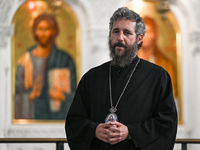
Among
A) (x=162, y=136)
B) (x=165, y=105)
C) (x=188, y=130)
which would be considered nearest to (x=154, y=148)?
(x=162, y=136)

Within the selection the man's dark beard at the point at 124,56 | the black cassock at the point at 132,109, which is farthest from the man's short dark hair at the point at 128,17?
the black cassock at the point at 132,109

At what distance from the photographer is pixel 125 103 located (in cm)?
252

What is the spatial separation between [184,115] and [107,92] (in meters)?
5.70

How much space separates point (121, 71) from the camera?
8.87ft

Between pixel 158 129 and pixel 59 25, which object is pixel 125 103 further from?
pixel 59 25

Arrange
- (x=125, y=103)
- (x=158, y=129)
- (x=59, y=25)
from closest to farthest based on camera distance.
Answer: (x=158, y=129)
(x=125, y=103)
(x=59, y=25)

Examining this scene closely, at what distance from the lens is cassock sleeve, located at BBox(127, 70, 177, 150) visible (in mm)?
2379

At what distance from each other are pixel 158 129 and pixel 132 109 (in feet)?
0.73

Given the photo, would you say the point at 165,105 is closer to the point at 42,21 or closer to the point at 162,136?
the point at 162,136

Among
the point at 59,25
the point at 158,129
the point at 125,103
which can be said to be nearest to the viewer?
the point at 158,129

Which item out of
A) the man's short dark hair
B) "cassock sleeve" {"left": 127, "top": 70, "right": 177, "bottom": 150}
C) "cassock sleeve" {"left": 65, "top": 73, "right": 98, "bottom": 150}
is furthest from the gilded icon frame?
"cassock sleeve" {"left": 127, "top": 70, "right": 177, "bottom": 150}

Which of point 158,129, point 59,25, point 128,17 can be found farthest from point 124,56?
point 59,25

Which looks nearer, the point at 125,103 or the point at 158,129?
the point at 158,129

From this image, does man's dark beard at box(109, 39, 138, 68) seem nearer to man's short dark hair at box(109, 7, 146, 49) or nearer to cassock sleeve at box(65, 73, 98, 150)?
man's short dark hair at box(109, 7, 146, 49)
